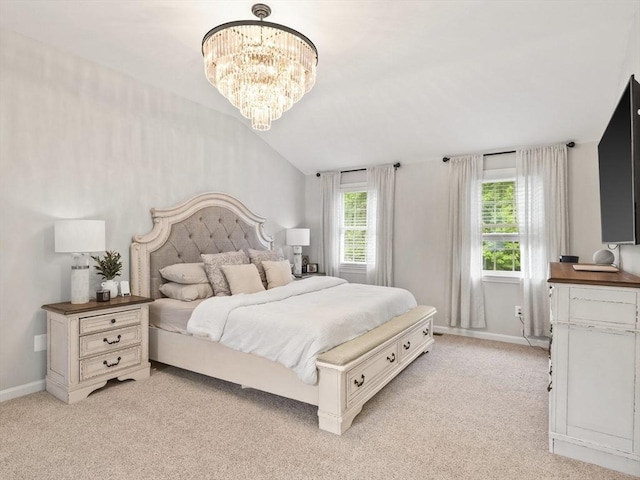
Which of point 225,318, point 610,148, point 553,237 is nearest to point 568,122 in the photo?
point 553,237

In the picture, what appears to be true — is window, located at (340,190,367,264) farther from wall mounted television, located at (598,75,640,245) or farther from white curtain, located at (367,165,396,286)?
wall mounted television, located at (598,75,640,245)

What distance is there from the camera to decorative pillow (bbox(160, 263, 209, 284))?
11.5 ft

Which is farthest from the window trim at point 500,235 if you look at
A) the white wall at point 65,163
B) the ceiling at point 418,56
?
the white wall at point 65,163

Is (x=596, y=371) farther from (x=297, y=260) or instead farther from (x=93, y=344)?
(x=297, y=260)

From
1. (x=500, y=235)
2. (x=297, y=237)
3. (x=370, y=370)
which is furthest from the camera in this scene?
(x=297, y=237)

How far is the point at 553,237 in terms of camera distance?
401cm

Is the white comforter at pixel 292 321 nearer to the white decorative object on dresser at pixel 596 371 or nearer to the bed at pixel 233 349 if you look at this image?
the bed at pixel 233 349

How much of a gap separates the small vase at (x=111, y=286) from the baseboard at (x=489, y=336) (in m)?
3.66

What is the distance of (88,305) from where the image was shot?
2.83 meters

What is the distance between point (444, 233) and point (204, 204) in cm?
294

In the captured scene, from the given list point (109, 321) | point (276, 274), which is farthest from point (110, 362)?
point (276, 274)

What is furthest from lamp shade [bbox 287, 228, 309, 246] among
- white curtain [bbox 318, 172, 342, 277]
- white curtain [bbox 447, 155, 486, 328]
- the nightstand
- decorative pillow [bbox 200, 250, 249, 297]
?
the nightstand

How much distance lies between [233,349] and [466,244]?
10.1 ft

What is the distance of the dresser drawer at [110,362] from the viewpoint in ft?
9.04
